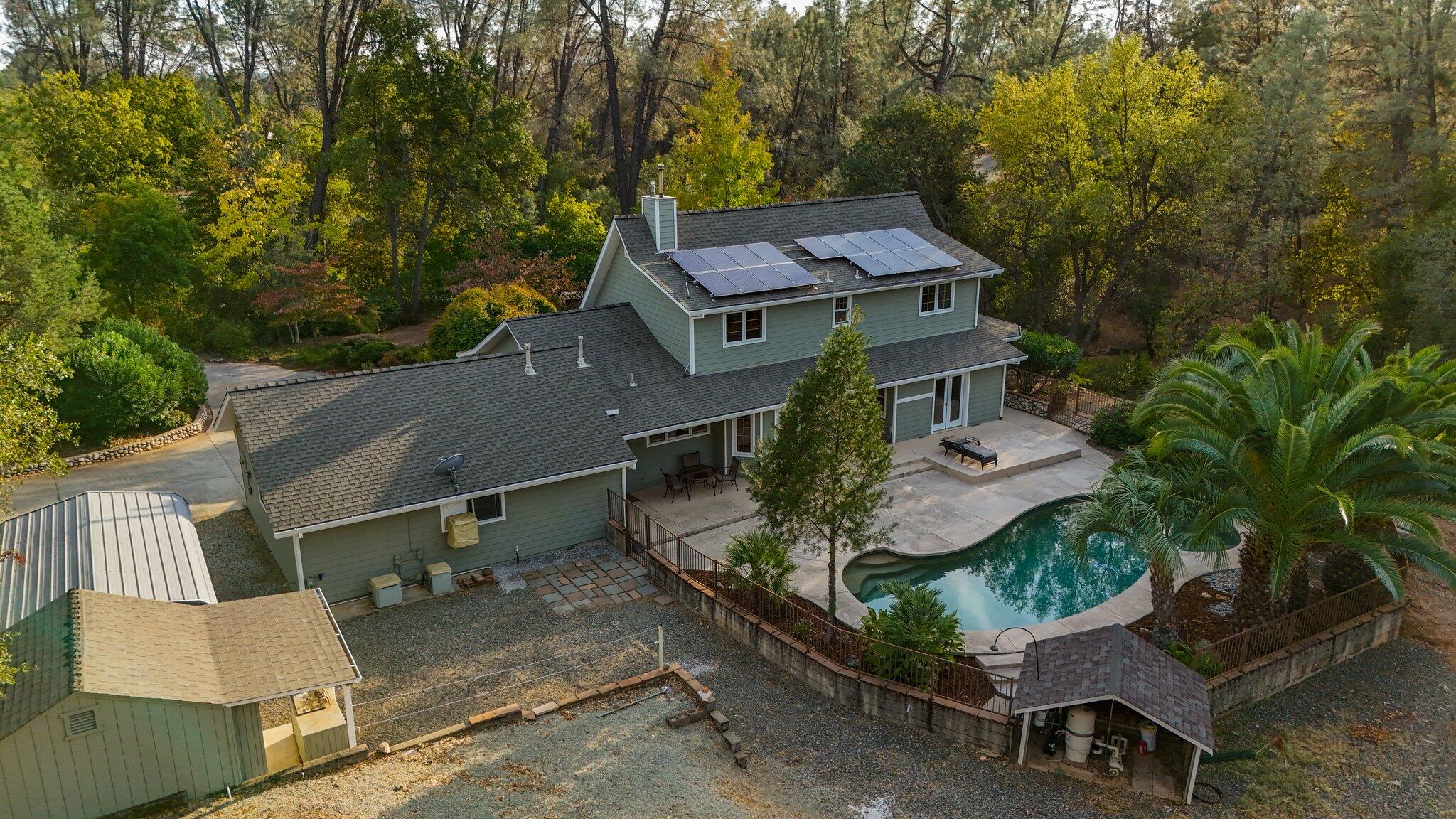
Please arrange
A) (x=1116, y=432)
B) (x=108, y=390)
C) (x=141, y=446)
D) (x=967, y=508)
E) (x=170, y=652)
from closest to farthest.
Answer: (x=170, y=652)
(x=967, y=508)
(x=108, y=390)
(x=141, y=446)
(x=1116, y=432)

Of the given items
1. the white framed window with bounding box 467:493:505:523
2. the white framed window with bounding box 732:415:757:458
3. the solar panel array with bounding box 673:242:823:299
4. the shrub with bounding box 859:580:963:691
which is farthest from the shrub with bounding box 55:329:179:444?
the shrub with bounding box 859:580:963:691

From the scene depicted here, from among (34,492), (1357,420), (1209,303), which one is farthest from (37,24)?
(1357,420)

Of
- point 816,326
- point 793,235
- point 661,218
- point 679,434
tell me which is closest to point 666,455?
point 679,434

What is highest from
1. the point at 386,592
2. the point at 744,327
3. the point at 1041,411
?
the point at 744,327

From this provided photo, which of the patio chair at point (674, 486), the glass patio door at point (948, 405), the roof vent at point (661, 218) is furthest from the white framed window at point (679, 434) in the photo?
the glass patio door at point (948, 405)

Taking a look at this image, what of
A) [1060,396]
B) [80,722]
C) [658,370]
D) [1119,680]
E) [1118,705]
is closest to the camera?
[80,722]

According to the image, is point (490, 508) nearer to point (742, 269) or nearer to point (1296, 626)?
point (742, 269)
